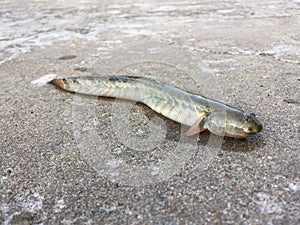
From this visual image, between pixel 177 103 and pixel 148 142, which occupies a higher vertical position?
pixel 177 103

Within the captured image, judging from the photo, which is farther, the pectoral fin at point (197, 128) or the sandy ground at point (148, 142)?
the pectoral fin at point (197, 128)

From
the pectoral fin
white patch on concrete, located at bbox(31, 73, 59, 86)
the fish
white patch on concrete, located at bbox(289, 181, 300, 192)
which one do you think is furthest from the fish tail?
white patch on concrete, located at bbox(289, 181, 300, 192)

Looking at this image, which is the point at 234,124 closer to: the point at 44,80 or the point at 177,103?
the point at 177,103

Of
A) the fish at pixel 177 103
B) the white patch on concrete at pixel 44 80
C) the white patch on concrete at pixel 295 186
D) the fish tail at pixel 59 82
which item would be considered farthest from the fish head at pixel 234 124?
the white patch on concrete at pixel 44 80

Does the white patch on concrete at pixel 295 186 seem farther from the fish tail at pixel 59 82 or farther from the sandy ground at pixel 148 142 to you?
the fish tail at pixel 59 82

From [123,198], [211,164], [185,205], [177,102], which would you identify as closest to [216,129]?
[211,164]

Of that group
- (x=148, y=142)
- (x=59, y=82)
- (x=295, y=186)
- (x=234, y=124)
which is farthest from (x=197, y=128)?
(x=59, y=82)

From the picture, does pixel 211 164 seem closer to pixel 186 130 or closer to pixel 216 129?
pixel 216 129

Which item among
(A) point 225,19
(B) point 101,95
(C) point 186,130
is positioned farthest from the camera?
(A) point 225,19
